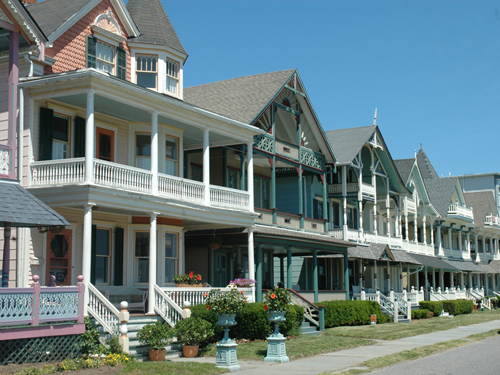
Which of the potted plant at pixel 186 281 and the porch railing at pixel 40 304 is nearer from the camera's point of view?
the porch railing at pixel 40 304

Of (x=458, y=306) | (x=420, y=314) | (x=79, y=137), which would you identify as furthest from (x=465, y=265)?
(x=79, y=137)

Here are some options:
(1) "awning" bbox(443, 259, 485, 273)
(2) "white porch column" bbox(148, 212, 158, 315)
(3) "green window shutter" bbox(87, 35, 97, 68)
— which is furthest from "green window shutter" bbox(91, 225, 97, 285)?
(1) "awning" bbox(443, 259, 485, 273)

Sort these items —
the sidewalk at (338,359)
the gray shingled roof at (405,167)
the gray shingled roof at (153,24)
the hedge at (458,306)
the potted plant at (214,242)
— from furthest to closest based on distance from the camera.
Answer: the gray shingled roof at (405,167), the hedge at (458,306), the potted plant at (214,242), the gray shingled roof at (153,24), the sidewalk at (338,359)

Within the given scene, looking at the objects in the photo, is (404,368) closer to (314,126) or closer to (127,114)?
(127,114)

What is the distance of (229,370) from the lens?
15.8 metres

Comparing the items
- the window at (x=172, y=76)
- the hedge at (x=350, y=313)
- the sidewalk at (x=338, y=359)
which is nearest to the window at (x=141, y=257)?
the sidewalk at (x=338, y=359)

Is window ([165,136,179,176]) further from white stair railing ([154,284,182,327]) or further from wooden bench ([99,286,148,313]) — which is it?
white stair railing ([154,284,182,327])

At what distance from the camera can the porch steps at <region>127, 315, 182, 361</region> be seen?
17.3 meters

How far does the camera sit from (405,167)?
45094 millimetres

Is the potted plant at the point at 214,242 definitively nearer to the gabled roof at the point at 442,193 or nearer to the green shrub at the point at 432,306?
the green shrub at the point at 432,306

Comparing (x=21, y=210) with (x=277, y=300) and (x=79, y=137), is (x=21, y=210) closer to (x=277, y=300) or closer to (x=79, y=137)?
(x=79, y=137)

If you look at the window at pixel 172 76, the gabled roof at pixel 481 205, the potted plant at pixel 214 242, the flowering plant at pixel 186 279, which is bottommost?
the flowering plant at pixel 186 279

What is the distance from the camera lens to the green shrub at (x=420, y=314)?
37.0m

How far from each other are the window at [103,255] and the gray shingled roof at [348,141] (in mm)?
15967
